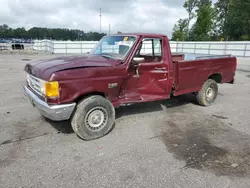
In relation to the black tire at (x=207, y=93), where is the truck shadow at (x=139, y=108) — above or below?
below

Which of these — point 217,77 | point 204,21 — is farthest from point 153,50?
point 204,21

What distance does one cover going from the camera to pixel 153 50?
5305 millimetres

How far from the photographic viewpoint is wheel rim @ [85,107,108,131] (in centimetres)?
397

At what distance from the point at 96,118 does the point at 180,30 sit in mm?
61293

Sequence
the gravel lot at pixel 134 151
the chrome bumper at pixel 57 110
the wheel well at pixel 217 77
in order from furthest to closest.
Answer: the wheel well at pixel 217 77 < the chrome bumper at pixel 57 110 < the gravel lot at pixel 134 151

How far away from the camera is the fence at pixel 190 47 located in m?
23.9

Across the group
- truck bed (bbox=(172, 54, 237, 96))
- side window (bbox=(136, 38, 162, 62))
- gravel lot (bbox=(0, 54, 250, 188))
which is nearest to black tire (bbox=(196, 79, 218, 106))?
truck bed (bbox=(172, 54, 237, 96))

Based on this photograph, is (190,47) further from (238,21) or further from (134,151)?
(134,151)

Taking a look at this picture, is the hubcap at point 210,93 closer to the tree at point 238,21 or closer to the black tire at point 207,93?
the black tire at point 207,93

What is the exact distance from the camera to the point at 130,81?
4.42 metres

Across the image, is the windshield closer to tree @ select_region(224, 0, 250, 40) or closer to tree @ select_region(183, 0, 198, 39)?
tree @ select_region(224, 0, 250, 40)

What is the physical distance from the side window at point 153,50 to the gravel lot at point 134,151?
1.43 metres

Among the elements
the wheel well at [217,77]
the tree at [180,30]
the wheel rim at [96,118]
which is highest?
the tree at [180,30]

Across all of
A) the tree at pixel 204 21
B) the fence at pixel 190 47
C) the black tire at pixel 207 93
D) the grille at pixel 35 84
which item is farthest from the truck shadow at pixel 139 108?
the tree at pixel 204 21
